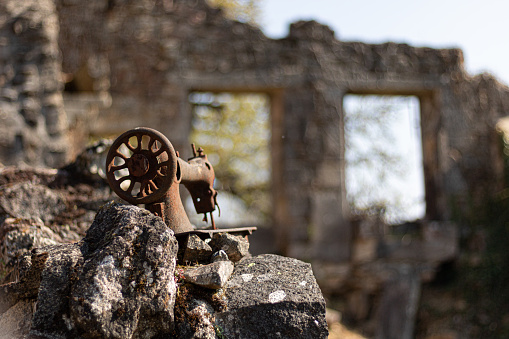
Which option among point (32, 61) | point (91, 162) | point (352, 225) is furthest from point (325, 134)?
point (91, 162)

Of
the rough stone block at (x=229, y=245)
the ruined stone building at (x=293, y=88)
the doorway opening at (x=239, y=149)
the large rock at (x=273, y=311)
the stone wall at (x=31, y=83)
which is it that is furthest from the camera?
the doorway opening at (x=239, y=149)

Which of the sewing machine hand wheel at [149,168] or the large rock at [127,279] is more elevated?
the sewing machine hand wheel at [149,168]

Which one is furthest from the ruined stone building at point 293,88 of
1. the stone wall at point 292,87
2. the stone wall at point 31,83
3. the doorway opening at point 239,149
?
the doorway opening at point 239,149

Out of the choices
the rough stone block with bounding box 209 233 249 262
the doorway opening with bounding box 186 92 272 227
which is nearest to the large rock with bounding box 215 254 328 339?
the rough stone block with bounding box 209 233 249 262

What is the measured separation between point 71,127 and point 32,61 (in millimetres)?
1663

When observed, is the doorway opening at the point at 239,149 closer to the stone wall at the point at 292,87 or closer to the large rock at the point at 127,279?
the stone wall at the point at 292,87

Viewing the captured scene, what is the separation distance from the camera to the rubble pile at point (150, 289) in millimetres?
1915

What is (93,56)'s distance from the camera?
7426 millimetres

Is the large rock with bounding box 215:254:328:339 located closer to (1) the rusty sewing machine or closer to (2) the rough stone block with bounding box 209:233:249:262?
(2) the rough stone block with bounding box 209:233:249:262

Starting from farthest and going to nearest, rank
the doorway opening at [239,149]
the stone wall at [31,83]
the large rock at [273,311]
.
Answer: the doorway opening at [239,149] < the stone wall at [31,83] < the large rock at [273,311]

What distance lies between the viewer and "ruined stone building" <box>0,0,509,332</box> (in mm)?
7559

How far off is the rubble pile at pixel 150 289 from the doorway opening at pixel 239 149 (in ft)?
32.8

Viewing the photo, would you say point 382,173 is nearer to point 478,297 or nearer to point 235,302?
point 478,297

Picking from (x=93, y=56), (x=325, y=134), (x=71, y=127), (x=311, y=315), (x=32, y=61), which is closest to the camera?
(x=311, y=315)
